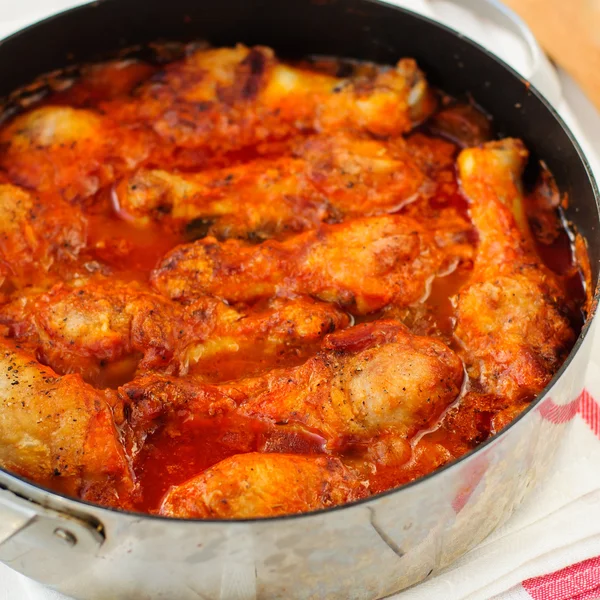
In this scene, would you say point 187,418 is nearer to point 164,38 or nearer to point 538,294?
point 538,294

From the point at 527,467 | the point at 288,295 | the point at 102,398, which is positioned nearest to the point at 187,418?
the point at 102,398

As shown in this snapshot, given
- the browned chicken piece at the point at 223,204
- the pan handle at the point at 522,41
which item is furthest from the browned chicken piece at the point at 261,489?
the pan handle at the point at 522,41

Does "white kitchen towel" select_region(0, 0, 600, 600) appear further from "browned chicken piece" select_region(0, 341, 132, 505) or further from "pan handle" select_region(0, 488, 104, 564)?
"pan handle" select_region(0, 488, 104, 564)

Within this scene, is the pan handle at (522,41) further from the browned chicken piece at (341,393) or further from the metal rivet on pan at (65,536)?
the metal rivet on pan at (65,536)

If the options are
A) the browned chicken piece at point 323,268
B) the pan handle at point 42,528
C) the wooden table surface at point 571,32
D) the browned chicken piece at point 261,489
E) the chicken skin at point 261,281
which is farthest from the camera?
the wooden table surface at point 571,32

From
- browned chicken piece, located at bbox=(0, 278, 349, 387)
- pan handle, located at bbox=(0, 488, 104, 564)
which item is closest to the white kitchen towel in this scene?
pan handle, located at bbox=(0, 488, 104, 564)

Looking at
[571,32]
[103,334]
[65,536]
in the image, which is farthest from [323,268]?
[571,32]
